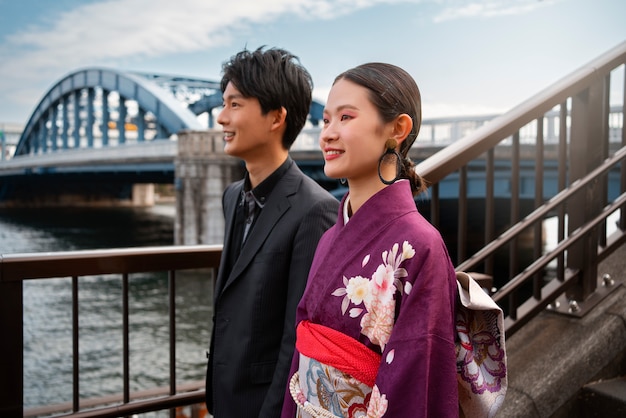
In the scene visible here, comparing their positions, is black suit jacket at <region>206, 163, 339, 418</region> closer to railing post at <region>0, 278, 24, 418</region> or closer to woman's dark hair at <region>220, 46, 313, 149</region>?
woman's dark hair at <region>220, 46, 313, 149</region>

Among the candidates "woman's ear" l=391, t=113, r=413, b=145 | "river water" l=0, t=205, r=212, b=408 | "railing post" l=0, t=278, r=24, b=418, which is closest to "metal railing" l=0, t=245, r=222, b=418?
"railing post" l=0, t=278, r=24, b=418

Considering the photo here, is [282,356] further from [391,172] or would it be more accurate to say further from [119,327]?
[119,327]

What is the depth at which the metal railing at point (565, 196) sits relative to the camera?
2.40 m

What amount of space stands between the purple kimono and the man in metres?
0.32

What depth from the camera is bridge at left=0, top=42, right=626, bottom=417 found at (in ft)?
7.55

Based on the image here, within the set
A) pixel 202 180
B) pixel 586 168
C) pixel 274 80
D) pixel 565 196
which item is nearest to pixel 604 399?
pixel 565 196

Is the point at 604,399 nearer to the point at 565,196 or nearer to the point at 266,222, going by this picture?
the point at 565,196

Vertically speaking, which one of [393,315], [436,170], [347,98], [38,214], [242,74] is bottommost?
[38,214]

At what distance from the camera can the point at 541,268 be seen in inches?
94.6

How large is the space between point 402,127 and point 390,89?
92 mm

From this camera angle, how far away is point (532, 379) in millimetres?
2338

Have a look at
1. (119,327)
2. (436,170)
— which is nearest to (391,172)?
(436,170)

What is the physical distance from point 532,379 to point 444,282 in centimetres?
130

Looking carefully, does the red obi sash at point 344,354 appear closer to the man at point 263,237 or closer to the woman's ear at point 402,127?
the man at point 263,237
